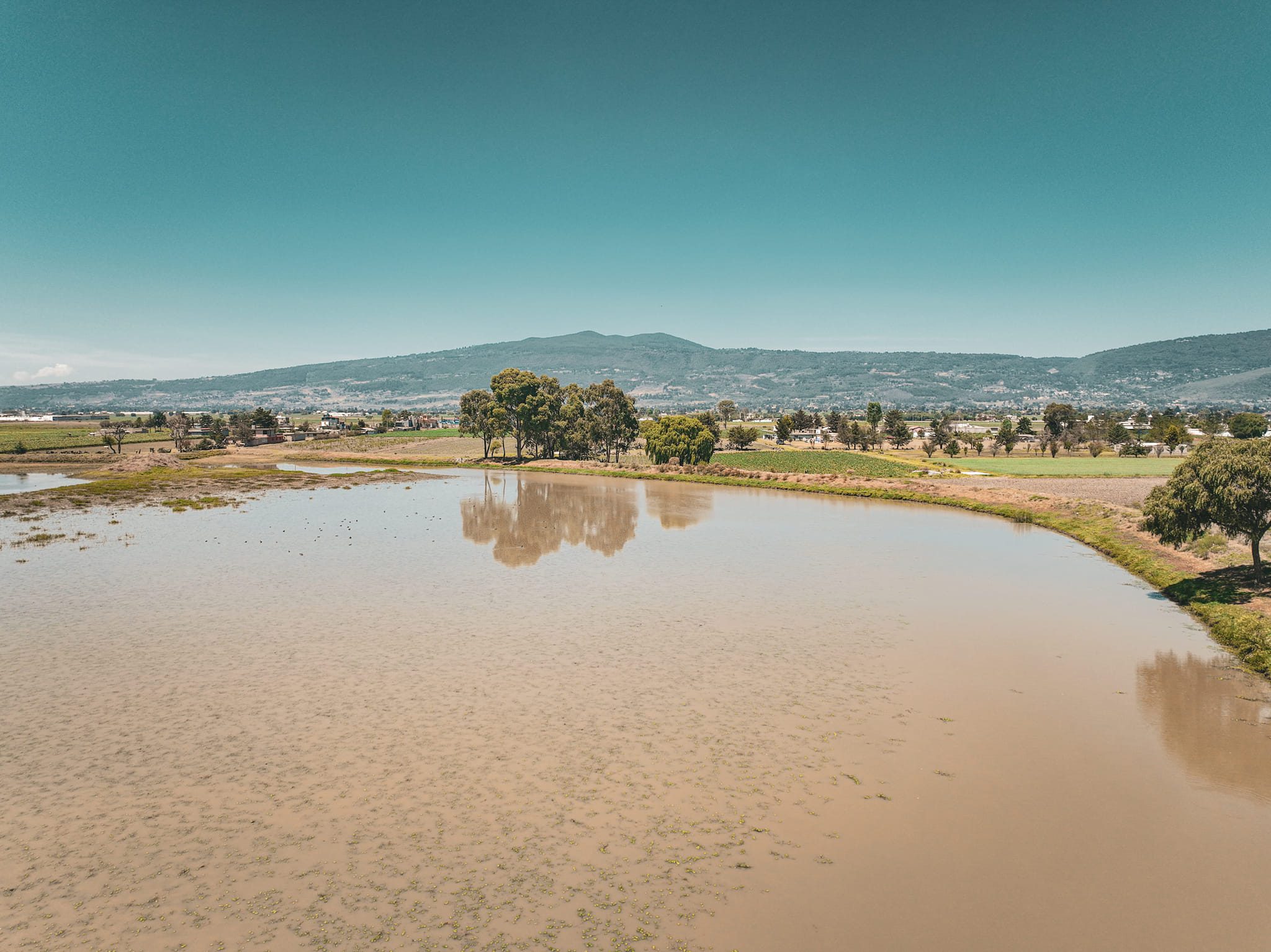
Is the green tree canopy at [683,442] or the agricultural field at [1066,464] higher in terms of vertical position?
the green tree canopy at [683,442]

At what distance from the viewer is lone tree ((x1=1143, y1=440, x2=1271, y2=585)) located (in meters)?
24.1

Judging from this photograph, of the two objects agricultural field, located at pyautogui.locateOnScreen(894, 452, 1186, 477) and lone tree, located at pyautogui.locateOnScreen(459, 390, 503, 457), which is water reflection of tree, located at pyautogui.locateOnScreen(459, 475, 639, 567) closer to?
lone tree, located at pyautogui.locateOnScreen(459, 390, 503, 457)

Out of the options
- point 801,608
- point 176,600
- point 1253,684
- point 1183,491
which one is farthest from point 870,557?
point 176,600

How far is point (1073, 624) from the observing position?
25.9m

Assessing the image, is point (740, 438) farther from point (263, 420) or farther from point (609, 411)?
point (263, 420)

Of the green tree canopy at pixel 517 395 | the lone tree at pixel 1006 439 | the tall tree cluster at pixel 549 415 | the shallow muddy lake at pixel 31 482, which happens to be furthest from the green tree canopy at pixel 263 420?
the lone tree at pixel 1006 439

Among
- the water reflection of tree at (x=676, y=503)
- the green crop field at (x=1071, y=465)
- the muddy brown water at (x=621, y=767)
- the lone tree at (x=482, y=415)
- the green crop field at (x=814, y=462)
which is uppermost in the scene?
the lone tree at (x=482, y=415)

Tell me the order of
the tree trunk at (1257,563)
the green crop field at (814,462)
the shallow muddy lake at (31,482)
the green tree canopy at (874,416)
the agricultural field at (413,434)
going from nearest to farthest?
the tree trunk at (1257,563) < the shallow muddy lake at (31,482) < the green crop field at (814,462) < the green tree canopy at (874,416) < the agricultural field at (413,434)

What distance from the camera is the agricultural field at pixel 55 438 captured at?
387 feet

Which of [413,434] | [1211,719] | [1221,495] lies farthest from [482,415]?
[1211,719]

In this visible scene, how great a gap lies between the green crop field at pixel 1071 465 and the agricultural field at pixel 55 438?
14907 cm

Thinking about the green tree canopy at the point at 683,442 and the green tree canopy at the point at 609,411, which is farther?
the green tree canopy at the point at 609,411

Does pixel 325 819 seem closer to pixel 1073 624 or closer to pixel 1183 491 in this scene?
pixel 1073 624

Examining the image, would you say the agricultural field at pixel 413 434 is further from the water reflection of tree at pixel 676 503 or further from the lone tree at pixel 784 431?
the water reflection of tree at pixel 676 503
